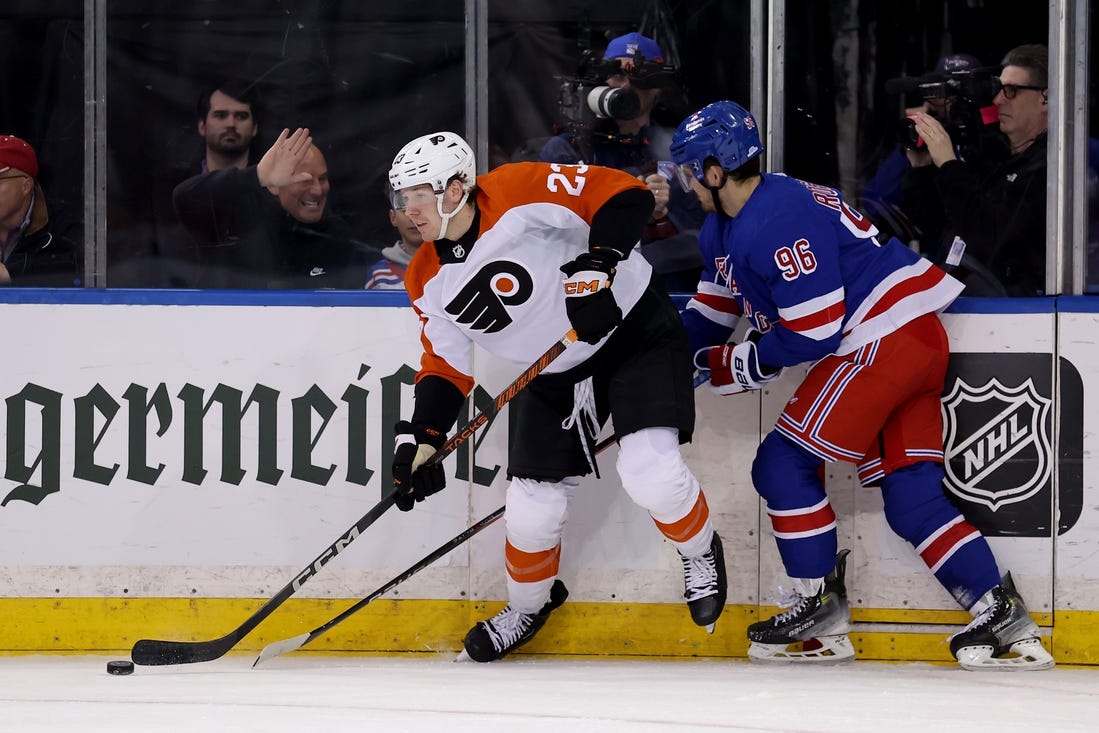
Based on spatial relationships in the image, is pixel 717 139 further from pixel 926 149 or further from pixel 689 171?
pixel 926 149

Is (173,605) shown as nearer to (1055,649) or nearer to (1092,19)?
(1055,649)

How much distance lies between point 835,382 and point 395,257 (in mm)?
1108

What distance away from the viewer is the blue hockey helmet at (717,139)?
2789 millimetres

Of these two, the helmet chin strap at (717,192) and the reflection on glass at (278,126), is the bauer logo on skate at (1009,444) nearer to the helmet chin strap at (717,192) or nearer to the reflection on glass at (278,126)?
the helmet chin strap at (717,192)

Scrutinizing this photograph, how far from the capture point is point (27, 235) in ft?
10.3

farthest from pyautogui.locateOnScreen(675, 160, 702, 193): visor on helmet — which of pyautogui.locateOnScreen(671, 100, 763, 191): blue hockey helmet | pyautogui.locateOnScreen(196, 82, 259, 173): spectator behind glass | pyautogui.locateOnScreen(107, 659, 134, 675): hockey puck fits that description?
pyautogui.locateOnScreen(107, 659, 134, 675): hockey puck

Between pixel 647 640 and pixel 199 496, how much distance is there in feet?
3.66

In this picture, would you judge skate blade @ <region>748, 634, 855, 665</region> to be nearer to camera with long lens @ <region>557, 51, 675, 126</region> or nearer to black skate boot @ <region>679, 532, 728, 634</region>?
black skate boot @ <region>679, 532, 728, 634</region>

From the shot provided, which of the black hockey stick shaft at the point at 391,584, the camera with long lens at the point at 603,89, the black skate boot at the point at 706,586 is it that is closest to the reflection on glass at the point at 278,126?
the camera with long lens at the point at 603,89

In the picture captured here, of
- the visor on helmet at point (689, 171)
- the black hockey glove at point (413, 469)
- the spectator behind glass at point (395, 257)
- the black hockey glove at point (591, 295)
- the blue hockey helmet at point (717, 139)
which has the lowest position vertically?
the black hockey glove at point (413, 469)

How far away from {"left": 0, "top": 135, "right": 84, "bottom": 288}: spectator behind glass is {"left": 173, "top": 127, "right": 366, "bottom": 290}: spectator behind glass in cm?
30

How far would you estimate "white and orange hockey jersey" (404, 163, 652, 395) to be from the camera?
2713 millimetres

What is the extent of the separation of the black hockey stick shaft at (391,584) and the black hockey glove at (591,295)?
1.42 ft

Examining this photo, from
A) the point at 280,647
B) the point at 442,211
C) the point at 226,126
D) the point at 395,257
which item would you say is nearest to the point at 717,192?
the point at 442,211
